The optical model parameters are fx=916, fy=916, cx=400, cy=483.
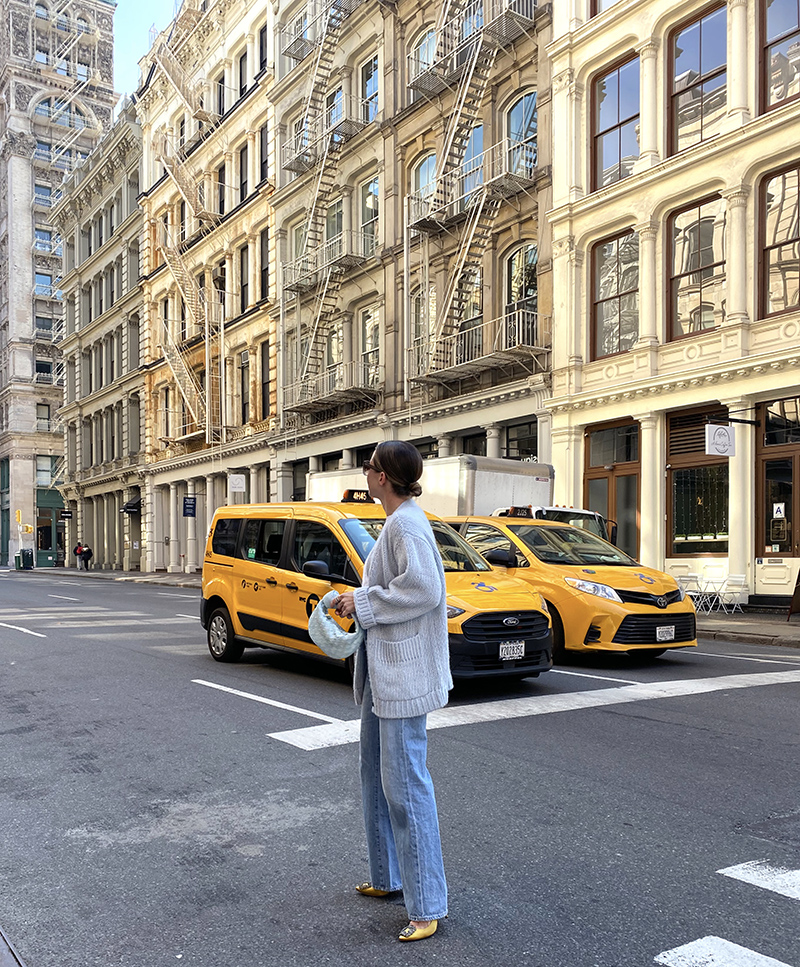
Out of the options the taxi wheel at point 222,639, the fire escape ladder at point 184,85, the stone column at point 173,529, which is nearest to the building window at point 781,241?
the taxi wheel at point 222,639

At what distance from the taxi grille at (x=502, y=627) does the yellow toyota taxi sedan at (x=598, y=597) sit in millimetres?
1187

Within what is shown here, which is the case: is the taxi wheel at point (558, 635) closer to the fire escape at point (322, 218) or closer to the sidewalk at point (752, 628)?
the sidewalk at point (752, 628)

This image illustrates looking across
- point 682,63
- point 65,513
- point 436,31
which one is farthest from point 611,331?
point 65,513

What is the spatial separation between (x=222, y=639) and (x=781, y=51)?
53.1ft

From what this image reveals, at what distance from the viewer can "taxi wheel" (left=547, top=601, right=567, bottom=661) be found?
10.6m

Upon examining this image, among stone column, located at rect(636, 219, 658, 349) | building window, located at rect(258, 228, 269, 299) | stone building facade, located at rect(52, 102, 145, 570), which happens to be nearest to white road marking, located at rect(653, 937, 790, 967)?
stone column, located at rect(636, 219, 658, 349)

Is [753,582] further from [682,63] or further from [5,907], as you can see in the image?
[5,907]

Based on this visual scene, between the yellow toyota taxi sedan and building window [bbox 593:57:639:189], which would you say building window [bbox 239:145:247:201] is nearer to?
building window [bbox 593:57:639:189]

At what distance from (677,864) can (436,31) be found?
26786 mm

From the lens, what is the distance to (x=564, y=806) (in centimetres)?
518

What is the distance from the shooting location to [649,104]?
20.8 metres

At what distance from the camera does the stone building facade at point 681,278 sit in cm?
1823

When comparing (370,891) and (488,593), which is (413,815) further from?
(488,593)

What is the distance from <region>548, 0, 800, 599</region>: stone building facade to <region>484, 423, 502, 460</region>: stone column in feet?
7.18
